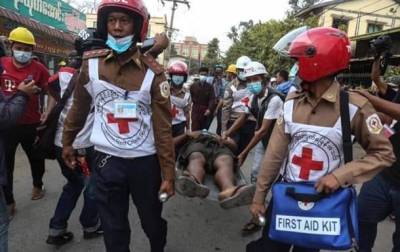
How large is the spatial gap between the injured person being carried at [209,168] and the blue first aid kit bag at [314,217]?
110 cm

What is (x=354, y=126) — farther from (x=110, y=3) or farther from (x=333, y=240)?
(x=110, y=3)

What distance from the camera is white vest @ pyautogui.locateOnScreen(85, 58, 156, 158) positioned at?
2.82 metres

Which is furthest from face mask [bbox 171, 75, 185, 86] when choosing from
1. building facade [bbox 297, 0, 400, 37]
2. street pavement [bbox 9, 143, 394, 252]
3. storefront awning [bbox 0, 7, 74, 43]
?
building facade [bbox 297, 0, 400, 37]

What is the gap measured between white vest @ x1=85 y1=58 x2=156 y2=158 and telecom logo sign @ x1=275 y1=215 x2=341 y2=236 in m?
1.00

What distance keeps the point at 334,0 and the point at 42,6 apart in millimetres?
21746

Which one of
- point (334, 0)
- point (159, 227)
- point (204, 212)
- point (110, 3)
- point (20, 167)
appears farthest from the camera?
point (334, 0)

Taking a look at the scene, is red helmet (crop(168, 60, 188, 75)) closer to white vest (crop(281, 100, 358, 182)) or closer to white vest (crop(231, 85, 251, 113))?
white vest (crop(231, 85, 251, 113))

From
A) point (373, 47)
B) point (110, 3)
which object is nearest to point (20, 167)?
point (110, 3)

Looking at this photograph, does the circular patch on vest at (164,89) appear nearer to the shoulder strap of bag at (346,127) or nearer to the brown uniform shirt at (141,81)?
the brown uniform shirt at (141,81)

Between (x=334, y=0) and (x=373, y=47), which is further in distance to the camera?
(x=334, y=0)

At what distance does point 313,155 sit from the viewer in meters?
2.50

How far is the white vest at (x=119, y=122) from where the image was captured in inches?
111

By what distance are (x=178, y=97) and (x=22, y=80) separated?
2.05 meters

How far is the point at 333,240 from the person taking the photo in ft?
7.63
